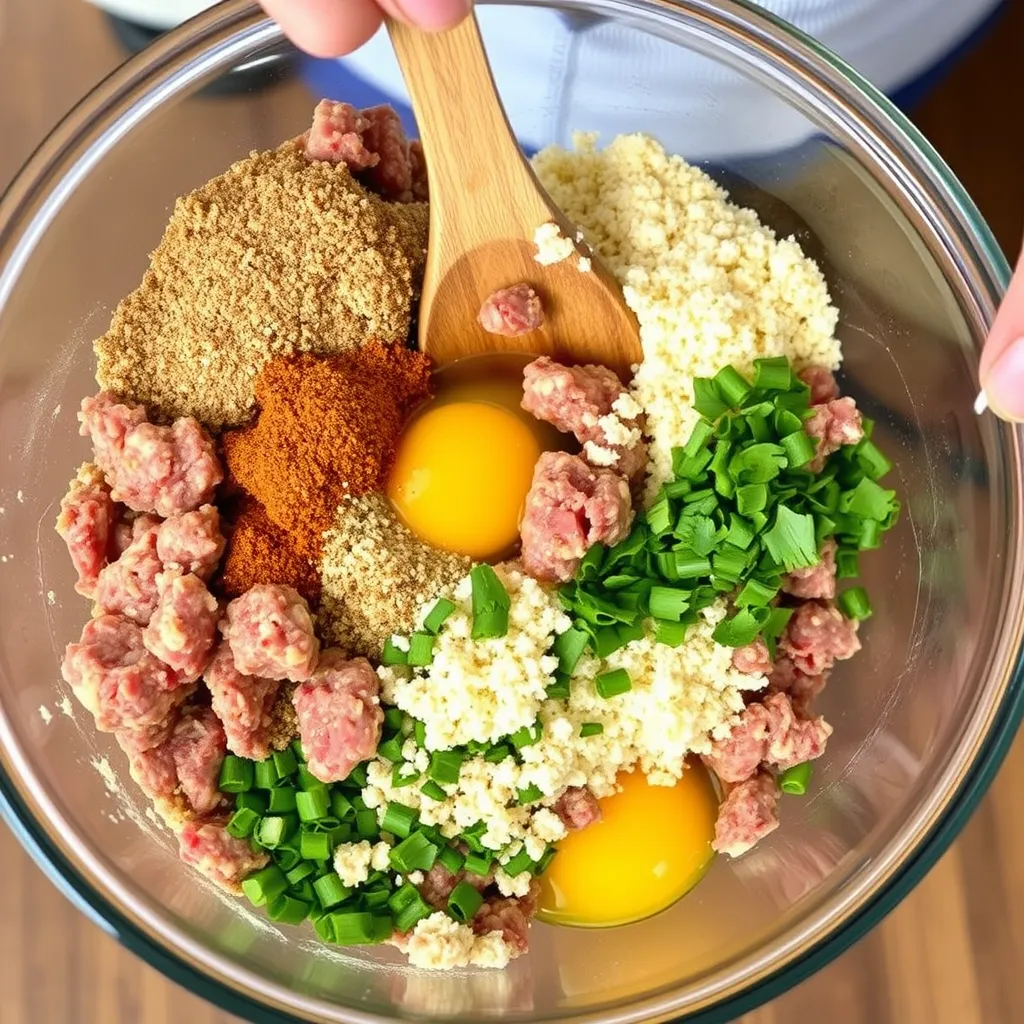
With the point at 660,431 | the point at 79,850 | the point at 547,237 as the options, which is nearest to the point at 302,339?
the point at 547,237

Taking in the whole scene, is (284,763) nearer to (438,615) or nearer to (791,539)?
(438,615)

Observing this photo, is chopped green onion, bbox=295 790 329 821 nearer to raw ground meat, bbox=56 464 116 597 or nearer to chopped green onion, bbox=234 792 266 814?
chopped green onion, bbox=234 792 266 814

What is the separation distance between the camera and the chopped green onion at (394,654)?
54.2 inches

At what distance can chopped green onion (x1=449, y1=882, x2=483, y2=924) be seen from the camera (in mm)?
1412

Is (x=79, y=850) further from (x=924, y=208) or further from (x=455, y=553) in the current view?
(x=924, y=208)

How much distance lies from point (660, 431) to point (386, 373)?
386 millimetres

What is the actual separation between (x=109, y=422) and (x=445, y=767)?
0.62 m

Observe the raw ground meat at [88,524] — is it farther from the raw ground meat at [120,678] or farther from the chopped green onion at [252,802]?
the chopped green onion at [252,802]

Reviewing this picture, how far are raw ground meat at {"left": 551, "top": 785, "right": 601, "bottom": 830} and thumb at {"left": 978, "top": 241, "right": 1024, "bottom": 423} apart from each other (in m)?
0.73

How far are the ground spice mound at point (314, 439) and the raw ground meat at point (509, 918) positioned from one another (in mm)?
553

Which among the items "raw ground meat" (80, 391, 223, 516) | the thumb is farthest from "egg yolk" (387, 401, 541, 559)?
the thumb

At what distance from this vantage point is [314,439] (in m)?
1.34

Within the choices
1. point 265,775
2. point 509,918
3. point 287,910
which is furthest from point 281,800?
point 509,918

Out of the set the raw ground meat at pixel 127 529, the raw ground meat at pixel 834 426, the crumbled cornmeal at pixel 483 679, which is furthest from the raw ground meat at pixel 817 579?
the raw ground meat at pixel 127 529
